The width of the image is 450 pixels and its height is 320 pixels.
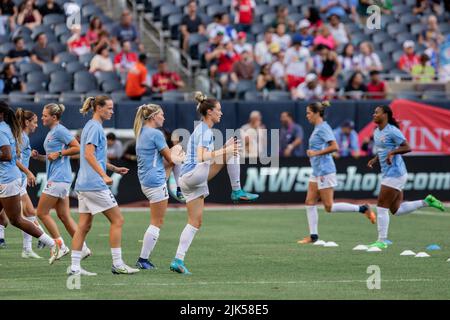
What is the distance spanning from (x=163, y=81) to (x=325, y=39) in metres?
5.37

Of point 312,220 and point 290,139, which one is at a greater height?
point 290,139

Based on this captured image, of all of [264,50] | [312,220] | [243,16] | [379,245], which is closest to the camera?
[379,245]

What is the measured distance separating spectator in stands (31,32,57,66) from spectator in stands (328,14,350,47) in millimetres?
8188

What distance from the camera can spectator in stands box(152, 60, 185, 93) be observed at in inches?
1059

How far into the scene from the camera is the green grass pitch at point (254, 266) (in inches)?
464

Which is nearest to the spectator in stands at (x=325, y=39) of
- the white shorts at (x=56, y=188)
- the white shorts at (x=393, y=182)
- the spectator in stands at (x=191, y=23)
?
the spectator in stands at (x=191, y=23)

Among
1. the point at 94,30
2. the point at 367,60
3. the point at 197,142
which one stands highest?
the point at 94,30

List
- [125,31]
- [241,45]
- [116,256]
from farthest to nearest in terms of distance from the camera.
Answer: [241,45] → [125,31] → [116,256]

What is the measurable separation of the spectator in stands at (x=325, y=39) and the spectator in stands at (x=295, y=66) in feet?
4.18

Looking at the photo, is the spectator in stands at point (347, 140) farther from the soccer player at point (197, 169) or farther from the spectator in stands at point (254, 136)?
the soccer player at point (197, 169)

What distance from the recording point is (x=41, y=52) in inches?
1049

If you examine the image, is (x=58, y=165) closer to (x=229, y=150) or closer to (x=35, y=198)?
(x=229, y=150)

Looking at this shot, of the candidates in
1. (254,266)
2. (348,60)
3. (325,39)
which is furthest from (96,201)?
(325,39)

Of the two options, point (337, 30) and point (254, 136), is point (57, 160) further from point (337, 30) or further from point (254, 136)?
point (337, 30)
